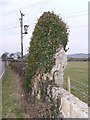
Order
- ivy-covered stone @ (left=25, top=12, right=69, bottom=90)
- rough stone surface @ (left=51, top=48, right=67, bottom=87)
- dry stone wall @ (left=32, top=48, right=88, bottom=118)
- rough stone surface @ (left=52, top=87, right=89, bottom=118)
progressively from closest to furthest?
rough stone surface @ (left=52, top=87, right=89, bottom=118), dry stone wall @ (left=32, top=48, right=88, bottom=118), ivy-covered stone @ (left=25, top=12, right=69, bottom=90), rough stone surface @ (left=51, top=48, right=67, bottom=87)

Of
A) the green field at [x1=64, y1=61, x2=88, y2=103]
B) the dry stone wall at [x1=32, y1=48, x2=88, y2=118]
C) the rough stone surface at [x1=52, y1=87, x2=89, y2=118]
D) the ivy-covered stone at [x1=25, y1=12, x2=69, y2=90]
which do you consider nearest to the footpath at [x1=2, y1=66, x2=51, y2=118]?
the dry stone wall at [x1=32, y1=48, x2=88, y2=118]

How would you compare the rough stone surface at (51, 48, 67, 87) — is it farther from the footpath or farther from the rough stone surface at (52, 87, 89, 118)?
the rough stone surface at (52, 87, 89, 118)

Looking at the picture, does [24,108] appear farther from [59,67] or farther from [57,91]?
[57,91]

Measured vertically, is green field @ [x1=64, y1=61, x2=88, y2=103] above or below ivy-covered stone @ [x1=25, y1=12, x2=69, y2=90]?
below

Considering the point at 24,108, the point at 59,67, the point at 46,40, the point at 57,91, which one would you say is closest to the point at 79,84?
the point at 24,108

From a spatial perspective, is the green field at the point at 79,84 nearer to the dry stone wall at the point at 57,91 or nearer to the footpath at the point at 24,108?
the dry stone wall at the point at 57,91

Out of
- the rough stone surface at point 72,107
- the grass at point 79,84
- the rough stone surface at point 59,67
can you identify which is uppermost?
the rough stone surface at point 59,67

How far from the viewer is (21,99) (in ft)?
43.6


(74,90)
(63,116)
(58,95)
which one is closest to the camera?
(63,116)

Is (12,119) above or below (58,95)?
below

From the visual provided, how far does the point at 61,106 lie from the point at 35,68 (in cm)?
319

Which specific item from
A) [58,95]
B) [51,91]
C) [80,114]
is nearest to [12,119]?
[51,91]

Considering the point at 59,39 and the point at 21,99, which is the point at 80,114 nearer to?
the point at 59,39

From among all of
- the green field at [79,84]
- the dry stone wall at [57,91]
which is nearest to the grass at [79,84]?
the green field at [79,84]
